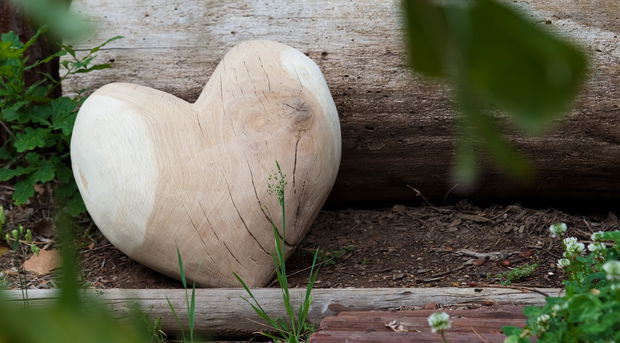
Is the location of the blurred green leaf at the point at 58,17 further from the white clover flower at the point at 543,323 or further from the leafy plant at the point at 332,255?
the leafy plant at the point at 332,255

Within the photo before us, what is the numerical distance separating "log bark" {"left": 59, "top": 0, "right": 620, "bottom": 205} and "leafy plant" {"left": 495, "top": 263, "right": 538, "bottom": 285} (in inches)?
23.1

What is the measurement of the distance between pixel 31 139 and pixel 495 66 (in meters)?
3.15

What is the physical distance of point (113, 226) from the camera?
9.11ft

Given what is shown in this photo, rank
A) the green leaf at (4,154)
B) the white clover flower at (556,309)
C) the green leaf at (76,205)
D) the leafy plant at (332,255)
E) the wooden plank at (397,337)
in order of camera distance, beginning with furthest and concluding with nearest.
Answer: the green leaf at (4,154)
the green leaf at (76,205)
the leafy plant at (332,255)
the wooden plank at (397,337)
the white clover flower at (556,309)

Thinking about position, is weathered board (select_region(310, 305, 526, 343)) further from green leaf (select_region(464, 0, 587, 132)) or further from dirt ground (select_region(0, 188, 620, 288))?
green leaf (select_region(464, 0, 587, 132))

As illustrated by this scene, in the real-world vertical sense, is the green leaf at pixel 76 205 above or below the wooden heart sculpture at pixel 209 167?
below

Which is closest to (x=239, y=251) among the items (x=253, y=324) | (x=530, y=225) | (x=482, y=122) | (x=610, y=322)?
(x=253, y=324)

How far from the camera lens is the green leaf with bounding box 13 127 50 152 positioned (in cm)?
315

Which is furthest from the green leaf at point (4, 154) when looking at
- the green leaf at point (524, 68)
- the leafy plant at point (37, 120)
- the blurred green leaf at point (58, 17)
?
the green leaf at point (524, 68)

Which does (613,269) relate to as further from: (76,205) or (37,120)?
(37,120)

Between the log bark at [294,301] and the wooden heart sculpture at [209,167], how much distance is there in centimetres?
26

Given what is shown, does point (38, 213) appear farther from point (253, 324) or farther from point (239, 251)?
point (253, 324)

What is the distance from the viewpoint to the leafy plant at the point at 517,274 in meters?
2.73

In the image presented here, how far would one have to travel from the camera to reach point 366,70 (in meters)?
3.07
